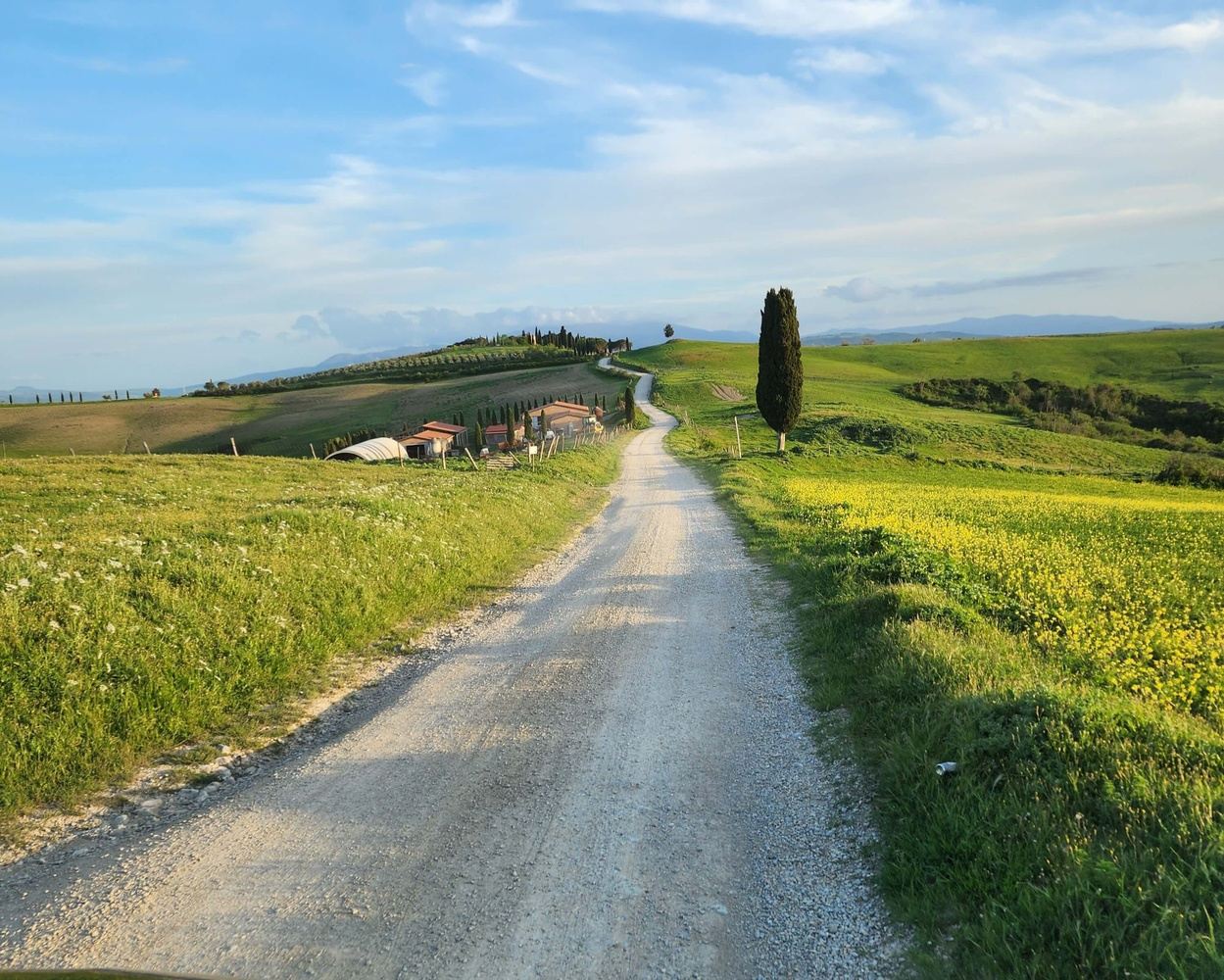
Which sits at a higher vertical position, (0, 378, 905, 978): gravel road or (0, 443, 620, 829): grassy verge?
(0, 443, 620, 829): grassy verge

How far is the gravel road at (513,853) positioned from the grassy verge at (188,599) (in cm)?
112

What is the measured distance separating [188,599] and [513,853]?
581 centimetres

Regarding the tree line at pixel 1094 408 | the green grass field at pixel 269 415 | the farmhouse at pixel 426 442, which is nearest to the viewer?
the farmhouse at pixel 426 442

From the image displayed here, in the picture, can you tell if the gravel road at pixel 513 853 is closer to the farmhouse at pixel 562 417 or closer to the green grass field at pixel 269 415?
the farmhouse at pixel 562 417

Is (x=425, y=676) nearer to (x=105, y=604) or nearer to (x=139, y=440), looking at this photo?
(x=105, y=604)

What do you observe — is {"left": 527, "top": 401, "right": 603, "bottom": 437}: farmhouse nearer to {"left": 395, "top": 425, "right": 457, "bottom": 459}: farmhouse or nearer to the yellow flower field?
{"left": 395, "top": 425, "right": 457, "bottom": 459}: farmhouse

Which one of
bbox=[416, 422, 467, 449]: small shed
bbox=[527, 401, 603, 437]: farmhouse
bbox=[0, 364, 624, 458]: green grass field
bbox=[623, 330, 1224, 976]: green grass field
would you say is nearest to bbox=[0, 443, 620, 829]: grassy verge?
bbox=[623, 330, 1224, 976]: green grass field

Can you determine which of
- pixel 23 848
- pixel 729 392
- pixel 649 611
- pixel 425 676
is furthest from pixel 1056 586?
pixel 729 392

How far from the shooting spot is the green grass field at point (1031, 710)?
3660mm

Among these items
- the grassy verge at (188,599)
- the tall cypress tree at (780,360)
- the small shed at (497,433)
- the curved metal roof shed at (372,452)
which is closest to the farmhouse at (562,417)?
the small shed at (497,433)

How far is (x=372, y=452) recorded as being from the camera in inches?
2267

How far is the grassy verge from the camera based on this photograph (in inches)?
253

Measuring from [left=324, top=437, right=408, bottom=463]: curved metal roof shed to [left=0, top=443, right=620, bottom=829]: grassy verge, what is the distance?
1547 inches

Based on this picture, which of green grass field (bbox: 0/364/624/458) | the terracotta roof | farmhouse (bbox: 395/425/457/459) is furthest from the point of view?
green grass field (bbox: 0/364/624/458)
